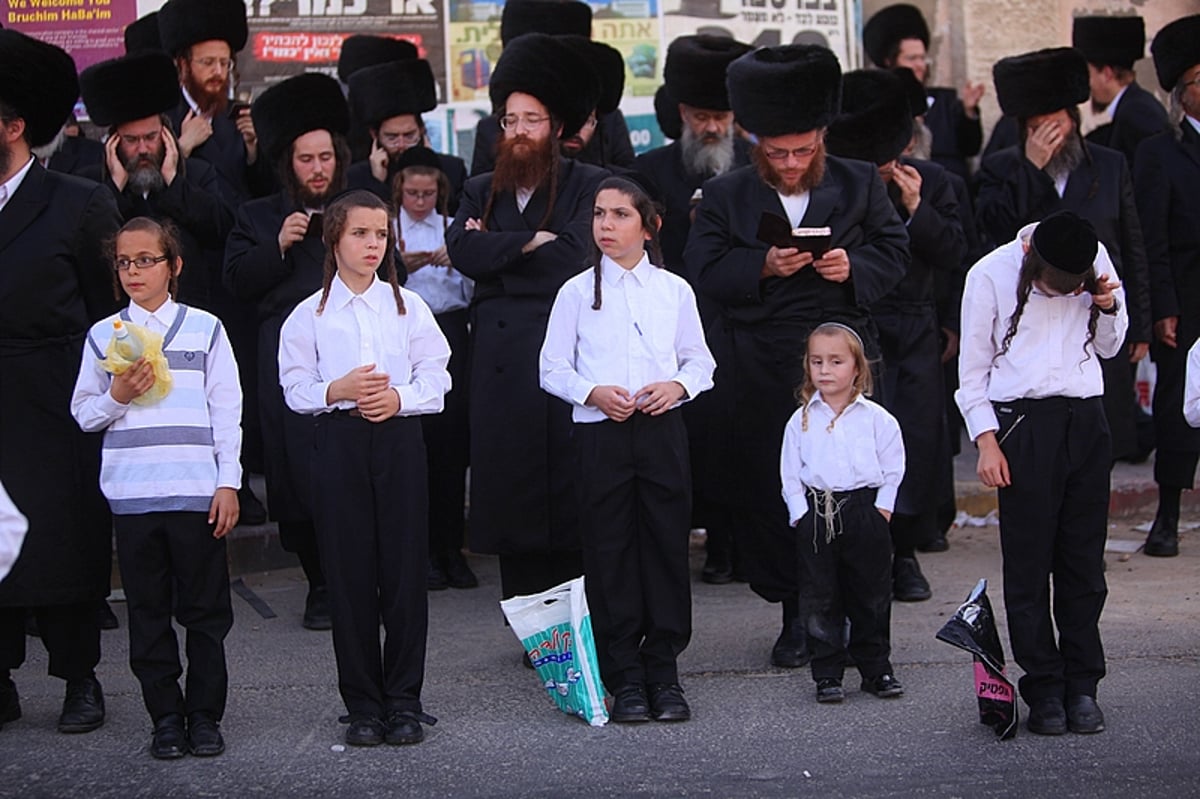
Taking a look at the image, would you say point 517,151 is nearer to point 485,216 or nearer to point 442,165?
point 485,216

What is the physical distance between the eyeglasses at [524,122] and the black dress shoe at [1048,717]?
2.83 meters

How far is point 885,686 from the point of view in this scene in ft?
21.0

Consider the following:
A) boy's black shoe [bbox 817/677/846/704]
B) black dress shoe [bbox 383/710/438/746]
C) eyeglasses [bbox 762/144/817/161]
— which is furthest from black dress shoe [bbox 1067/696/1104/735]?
eyeglasses [bbox 762/144/817/161]

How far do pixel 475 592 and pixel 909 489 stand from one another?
1.97m

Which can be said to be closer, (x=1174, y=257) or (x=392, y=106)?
(x=392, y=106)

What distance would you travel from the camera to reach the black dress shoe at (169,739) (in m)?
5.83

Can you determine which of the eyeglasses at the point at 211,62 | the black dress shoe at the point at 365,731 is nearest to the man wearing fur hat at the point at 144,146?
the eyeglasses at the point at 211,62

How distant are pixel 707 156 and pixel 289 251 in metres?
2.10

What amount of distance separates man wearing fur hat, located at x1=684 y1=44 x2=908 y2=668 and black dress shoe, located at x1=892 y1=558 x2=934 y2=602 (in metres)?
1.17

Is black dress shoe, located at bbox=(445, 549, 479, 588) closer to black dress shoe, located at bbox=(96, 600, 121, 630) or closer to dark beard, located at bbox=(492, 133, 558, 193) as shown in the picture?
black dress shoe, located at bbox=(96, 600, 121, 630)

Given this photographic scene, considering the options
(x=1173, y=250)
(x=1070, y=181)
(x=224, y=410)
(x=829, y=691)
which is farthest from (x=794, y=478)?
(x=1173, y=250)

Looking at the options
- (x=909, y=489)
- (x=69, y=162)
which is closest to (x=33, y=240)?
(x=69, y=162)

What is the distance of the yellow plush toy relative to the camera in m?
5.77

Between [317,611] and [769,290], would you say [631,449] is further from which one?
[317,611]
